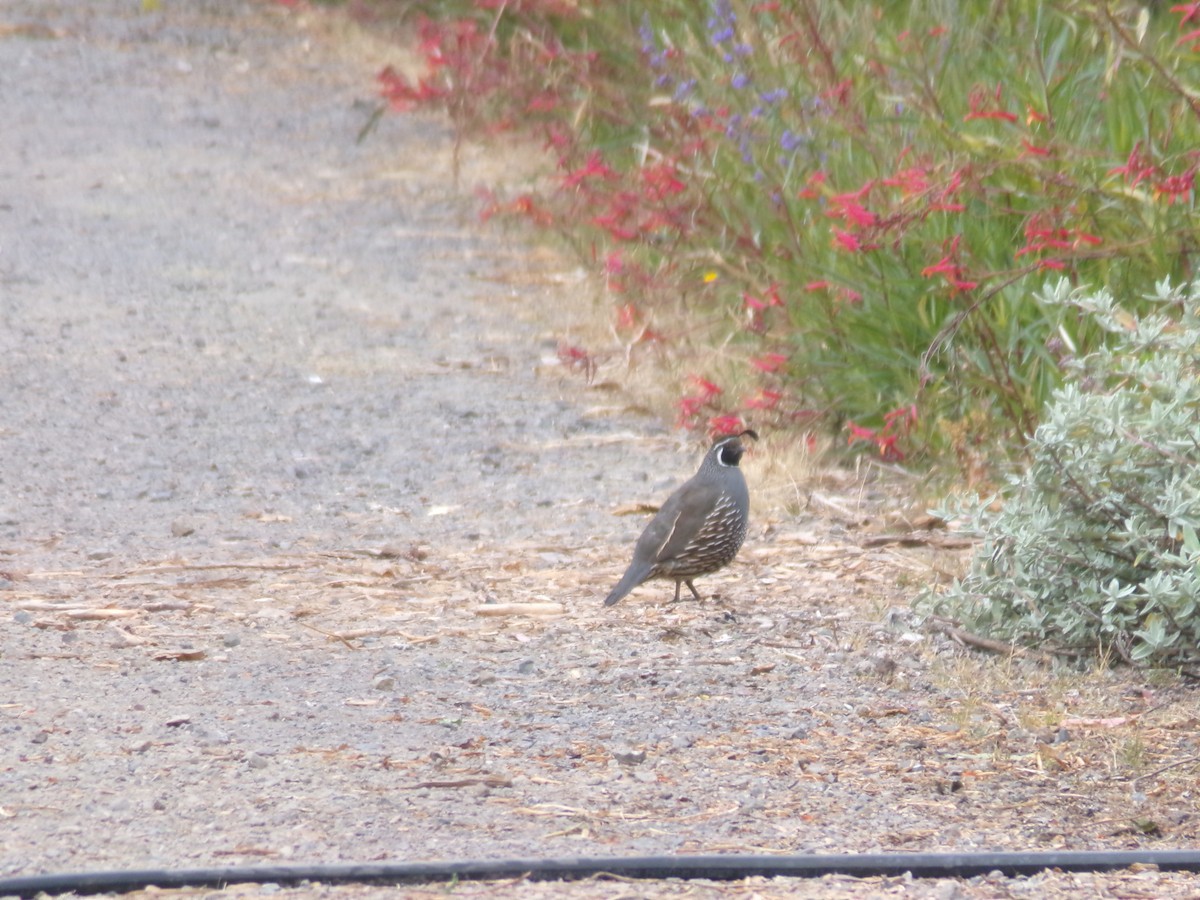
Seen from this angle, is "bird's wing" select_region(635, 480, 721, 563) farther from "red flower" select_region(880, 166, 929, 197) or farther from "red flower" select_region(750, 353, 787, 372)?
"red flower" select_region(880, 166, 929, 197)

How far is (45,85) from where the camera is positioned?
1380cm

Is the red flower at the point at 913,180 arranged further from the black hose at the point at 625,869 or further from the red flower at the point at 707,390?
the black hose at the point at 625,869

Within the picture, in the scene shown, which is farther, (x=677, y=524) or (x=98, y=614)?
(x=677, y=524)

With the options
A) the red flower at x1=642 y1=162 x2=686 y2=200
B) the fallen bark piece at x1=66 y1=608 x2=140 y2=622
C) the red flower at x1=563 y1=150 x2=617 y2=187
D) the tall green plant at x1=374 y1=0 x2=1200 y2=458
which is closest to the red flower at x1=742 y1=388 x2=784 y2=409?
the tall green plant at x1=374 y1=0 x2=1200 y2=458

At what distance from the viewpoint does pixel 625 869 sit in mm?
3295

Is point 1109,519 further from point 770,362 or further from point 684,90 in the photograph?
point 684,90

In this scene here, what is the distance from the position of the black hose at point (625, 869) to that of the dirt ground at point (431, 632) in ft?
0.11

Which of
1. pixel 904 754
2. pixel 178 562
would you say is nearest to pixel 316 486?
pixel 178 562

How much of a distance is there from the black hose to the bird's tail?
1942mm

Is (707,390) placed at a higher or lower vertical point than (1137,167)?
lower

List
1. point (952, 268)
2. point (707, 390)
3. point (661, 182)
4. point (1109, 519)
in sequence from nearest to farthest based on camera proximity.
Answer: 1. point (1109, 519)
2. point (952, 268)
3. point (707, 390)
4. point (661, 182)

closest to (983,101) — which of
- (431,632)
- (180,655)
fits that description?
(431,632)

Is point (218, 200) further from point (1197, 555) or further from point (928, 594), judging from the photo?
point (1197, 555)

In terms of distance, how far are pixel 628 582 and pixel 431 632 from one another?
2.12ft
